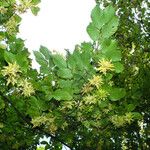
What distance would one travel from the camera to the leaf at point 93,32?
2691mm

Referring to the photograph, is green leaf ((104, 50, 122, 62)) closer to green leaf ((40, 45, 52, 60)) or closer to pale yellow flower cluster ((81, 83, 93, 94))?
pale yellow flower cluster ((81, 83, 93, 94))

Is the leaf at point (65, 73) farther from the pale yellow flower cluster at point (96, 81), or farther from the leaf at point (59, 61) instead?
the pale yellow flower cluster at point (96, 81)

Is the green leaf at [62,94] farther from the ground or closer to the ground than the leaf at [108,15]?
closer to the ground

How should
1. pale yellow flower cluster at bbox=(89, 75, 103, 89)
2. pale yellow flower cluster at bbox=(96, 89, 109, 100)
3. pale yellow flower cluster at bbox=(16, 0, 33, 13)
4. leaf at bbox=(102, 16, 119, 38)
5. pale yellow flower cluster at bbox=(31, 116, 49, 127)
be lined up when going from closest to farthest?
1. leaf at bbox=(102, 16, 119, 38)
2. pale yellow flower cluster at bbox=(89, 75, 103, 89)
3. pale yellow flower cluster at bbox=(96, 89, 109, 100)
4. pale yellow flower cluster at bbox=(31, 116, 49, 127)
5. pale yellow flower cluster at bbox=(16, 0, 33, 13)

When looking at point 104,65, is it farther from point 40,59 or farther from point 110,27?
point 40,59

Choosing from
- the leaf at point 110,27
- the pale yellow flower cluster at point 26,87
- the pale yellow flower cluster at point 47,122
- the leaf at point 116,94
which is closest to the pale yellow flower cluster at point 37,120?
the pale yellow flower cluster at point 47,122

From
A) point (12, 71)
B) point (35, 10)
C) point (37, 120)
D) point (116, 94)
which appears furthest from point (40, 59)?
point (35, 10)

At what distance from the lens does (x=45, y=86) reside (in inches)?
124

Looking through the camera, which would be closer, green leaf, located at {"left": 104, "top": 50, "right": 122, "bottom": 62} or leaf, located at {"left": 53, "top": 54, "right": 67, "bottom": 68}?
green leaf, located at {"left": 104, "top": 50, "right": 122, "bottom": 62}

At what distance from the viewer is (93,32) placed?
2.70 meters

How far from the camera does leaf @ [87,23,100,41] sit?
269 centimetres

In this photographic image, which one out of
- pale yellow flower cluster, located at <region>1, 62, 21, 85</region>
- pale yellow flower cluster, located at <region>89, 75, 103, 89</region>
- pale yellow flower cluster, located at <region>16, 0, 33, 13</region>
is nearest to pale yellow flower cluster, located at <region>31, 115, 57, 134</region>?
pale yellow flower cluster, located at <region>1, 62, 21, 85</region>

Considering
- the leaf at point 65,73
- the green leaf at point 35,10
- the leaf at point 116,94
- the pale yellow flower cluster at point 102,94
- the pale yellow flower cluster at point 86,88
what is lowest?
the pale yellow flower cluster at point 86,88

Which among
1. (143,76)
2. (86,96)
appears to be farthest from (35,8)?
(143,76)
